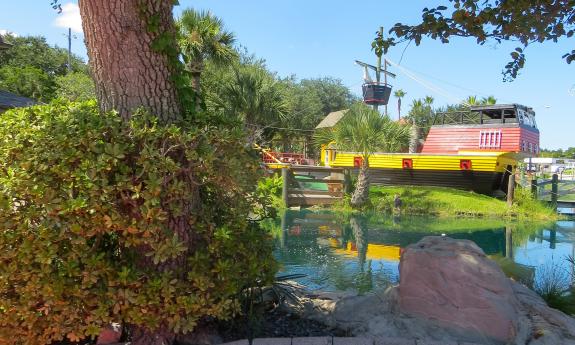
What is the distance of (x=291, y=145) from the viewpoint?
35.9 metres

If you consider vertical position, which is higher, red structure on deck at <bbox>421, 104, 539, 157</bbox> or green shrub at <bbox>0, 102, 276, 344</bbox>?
red structure on deck at <bbox>421, 104, 539, 157</bbox>

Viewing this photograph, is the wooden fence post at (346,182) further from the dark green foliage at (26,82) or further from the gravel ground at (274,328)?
the dark green foliage at (26,82)

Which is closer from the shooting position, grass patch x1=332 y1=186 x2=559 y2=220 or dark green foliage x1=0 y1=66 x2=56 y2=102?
grass patch x1=332 y1=186 x2=559 y2=220

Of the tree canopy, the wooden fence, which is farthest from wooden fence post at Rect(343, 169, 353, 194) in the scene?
the tree canopy

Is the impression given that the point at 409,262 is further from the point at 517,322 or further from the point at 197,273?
the point at 197,273

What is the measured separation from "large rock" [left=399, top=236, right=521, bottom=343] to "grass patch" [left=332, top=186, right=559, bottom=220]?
42.2 feet

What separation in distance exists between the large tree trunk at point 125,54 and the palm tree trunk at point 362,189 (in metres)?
14.0

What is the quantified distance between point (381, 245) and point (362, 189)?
692 cm

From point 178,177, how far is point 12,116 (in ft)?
3.56

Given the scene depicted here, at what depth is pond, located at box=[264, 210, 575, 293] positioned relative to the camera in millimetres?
6312

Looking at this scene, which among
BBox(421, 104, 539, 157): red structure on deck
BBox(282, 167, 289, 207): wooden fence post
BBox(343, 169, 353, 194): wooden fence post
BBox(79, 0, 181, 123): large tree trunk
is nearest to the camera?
BBox(79, 0, 181, 123): large tree trunk

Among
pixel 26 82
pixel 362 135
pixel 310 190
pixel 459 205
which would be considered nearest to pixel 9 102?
pixel 310 190

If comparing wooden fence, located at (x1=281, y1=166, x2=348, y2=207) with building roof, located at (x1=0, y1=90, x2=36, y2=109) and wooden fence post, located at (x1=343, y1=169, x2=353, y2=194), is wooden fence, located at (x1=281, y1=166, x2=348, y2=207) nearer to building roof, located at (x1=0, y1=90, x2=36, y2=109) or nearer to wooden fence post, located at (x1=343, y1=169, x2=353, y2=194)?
wooden fence post, located at (x1=343, y1=169, x2=353, y2=194)

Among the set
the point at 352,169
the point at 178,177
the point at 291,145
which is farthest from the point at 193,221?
the point at 291,145
